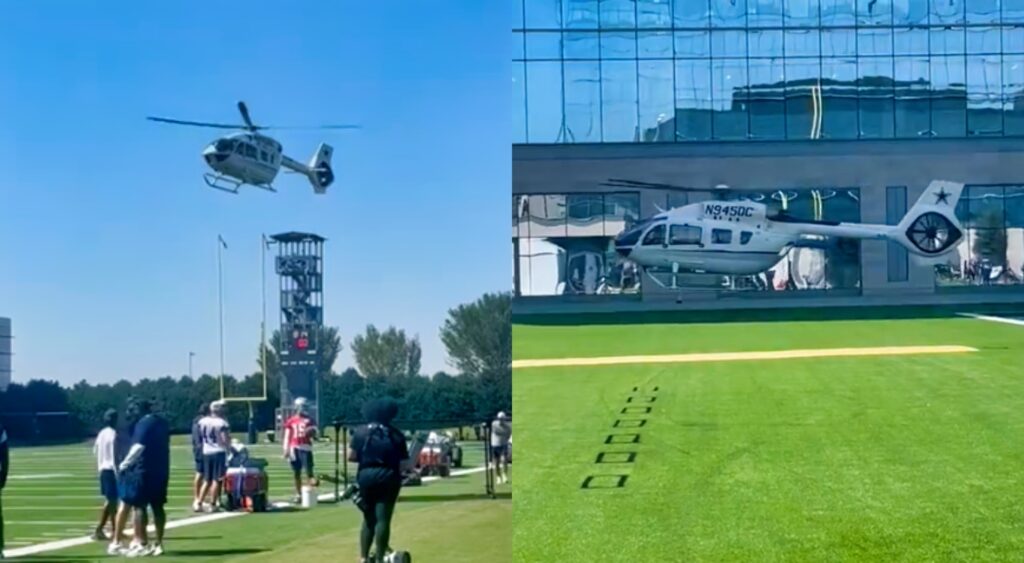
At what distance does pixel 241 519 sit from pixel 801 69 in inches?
120

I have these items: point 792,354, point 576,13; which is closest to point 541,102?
point 576,13

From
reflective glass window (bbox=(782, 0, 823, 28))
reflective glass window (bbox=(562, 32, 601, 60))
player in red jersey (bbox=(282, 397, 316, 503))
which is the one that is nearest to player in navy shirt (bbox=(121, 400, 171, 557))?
player in red jersey (bbox=(282, 397, 316, 503))

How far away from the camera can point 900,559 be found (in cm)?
550

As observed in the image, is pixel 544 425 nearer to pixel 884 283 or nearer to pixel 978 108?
pixel 884 283

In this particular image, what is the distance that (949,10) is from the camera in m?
5.85

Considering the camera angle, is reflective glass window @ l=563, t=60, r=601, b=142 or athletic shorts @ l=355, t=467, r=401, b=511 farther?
reflective glass window @ l=563, t=60, r=601, b=142

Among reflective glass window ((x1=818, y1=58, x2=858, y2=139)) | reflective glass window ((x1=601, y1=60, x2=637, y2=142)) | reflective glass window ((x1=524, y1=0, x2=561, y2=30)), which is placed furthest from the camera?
reflective glass window ((x1=818, y1=58, x2=858, y2=139))

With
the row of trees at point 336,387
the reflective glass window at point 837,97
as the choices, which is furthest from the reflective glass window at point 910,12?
the row of trees at point 336,387

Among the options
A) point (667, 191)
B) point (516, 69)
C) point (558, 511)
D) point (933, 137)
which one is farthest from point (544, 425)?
point (933, 137)

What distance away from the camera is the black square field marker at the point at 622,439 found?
5.87 m

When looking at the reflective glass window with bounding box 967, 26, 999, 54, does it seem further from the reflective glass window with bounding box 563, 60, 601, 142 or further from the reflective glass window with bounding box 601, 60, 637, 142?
the reflective glass window with bounding box 563, 60, 601, 142

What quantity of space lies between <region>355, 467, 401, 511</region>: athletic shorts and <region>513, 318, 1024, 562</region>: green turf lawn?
45.9 inches

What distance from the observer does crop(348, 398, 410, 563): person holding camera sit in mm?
4188

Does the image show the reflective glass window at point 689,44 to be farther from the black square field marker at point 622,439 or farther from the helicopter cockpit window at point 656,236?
the black square field marker at point 622,439
